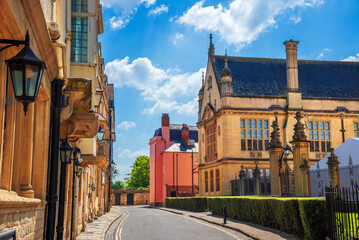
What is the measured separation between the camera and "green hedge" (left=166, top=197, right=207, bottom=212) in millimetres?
36625

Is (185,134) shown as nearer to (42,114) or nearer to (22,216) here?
(42,114)

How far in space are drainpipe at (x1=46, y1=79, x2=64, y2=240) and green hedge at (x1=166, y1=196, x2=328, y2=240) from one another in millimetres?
9144

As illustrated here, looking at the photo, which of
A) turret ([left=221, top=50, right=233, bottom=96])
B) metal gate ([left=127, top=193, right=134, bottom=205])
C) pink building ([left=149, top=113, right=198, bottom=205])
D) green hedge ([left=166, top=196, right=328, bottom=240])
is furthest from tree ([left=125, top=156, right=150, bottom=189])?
green hedge ([left=166, top=196, right=328, bottom=240])

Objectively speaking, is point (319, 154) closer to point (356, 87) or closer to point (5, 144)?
point (356, 87)

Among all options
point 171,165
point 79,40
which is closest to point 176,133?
point 171,165

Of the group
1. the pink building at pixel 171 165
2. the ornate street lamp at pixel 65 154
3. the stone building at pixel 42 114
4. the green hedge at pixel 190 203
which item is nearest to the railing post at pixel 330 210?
the stone building at pixel 42 114

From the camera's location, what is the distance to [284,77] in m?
42.3

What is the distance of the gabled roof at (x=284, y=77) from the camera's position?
40219 mm

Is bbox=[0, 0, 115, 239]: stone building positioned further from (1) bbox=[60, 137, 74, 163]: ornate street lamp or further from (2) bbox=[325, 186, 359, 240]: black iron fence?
(2) bbox=[325, 186, 359, 240]: black iron fence

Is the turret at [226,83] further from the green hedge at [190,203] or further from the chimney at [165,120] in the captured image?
the chimney at [165,120]

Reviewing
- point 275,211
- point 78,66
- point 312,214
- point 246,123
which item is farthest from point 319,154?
point 78,66

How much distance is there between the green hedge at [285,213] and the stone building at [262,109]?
9.63 m

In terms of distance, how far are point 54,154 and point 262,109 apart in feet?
103

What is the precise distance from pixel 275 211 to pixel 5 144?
14377 mm
